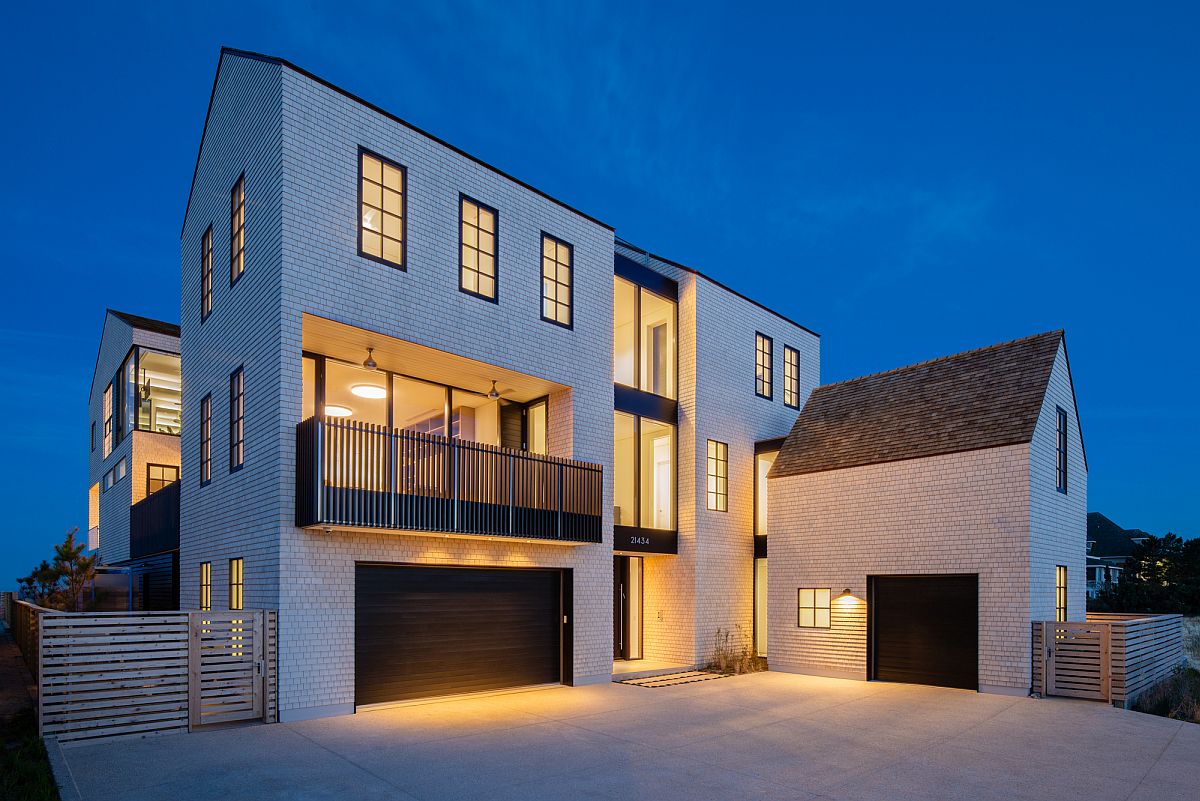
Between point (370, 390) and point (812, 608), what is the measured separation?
30.0ft

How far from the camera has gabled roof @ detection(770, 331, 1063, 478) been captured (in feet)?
44.4

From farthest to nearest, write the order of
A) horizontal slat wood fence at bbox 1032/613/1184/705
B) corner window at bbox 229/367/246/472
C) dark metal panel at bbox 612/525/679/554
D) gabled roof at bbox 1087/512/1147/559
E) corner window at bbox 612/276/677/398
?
gabled roof at bbox 1087/512/1147/559, corner window at bbox 612/276/677/398, dark metal panel at bbox 612/525/679/554, horizontal slat wood fence at bbox 1032/613/1184/705, corner window at bbox 229/367/246/472

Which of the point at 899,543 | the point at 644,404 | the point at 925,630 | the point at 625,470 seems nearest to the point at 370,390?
the point at 644,404

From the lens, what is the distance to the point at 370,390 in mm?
12625

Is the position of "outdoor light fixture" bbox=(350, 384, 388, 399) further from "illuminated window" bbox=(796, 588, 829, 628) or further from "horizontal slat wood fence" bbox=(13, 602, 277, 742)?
"illuminated window" bbox=(796, 588, 829, 628)

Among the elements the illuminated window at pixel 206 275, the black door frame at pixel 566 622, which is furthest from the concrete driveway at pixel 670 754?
the illuminated window at pixel 206 275

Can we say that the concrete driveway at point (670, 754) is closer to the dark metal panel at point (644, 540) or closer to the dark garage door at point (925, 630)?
the dark garage door at point (925, 630)

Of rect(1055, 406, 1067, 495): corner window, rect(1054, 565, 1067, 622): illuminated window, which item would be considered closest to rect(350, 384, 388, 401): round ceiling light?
rect(1055, 406, 1067, 495): corner window

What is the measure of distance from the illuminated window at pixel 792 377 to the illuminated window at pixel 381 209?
11044 mm

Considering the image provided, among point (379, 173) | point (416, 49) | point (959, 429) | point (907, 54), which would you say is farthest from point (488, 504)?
point (416, 49)

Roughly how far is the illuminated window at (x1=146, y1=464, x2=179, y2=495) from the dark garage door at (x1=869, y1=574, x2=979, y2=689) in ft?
56.5

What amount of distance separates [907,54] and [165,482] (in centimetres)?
15019

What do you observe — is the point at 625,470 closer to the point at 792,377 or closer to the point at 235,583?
the point at 792,377

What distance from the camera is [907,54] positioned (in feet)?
461
